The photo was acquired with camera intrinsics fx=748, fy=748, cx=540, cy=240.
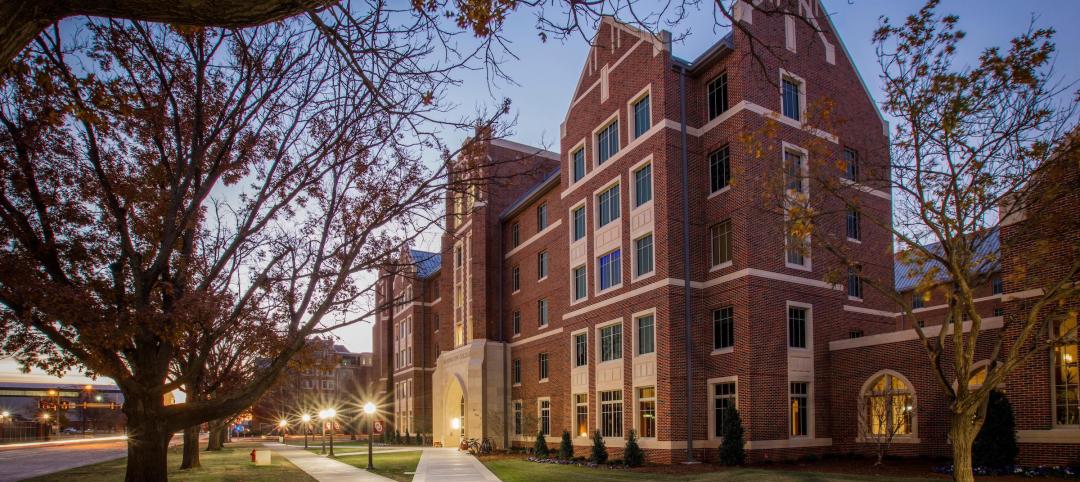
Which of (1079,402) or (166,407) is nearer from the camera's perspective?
(166,407)

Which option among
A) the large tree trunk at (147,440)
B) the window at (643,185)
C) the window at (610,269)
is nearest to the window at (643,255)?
the window at (610,269)

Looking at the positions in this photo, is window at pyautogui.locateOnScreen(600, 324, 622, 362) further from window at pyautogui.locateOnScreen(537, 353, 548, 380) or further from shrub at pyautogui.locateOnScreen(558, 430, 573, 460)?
window at pyautogui.locateOnScreen(537, 353, 548, 380)

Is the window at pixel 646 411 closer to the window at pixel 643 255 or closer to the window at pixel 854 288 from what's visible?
the window at pixel 643 255

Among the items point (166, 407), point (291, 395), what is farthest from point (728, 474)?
point (291, 395)

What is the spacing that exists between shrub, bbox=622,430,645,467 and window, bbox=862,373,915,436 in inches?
286

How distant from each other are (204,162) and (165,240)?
9.85ft

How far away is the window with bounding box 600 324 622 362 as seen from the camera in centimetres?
2928

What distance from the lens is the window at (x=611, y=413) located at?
28.8 metres

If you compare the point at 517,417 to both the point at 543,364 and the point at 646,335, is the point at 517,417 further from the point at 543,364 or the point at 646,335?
the point at 646,335

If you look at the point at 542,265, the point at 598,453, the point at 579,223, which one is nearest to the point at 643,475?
the point at 598,453

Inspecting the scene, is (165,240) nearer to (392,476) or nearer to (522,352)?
(392,476)

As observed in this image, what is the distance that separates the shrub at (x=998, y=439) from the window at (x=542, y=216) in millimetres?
24057

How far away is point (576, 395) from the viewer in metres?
32.6

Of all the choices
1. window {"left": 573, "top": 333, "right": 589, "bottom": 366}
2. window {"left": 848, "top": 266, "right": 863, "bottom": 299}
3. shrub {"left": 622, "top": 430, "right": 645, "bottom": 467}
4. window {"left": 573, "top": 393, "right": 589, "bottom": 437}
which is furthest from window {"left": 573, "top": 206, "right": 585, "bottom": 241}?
window {"left": 848, "top": 266, "right": 863, "bottom": 299}
